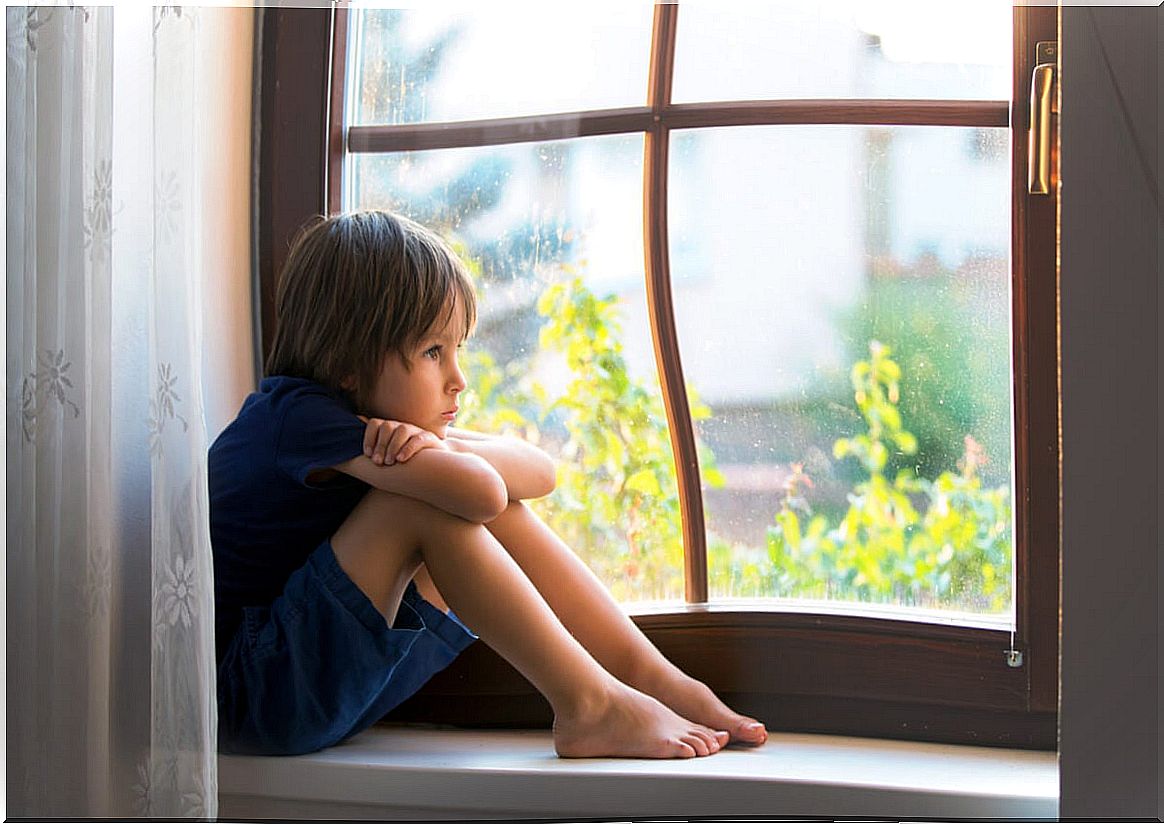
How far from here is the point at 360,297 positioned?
1.28 m

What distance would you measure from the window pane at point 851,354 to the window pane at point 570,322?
69mm

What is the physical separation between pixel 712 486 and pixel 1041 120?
59cm

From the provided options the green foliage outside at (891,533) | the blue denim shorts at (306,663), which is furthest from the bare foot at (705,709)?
the blue denim shorts at (306,663)

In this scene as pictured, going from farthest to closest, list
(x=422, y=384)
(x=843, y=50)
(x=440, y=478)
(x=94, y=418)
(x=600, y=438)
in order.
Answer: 1. (x=600, y=438)
2. (x=843, y=50)
3. (x=422, y=384)
4. (x=440, y=478)
5. (x=94, y=418)

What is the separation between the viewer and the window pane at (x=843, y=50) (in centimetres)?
136

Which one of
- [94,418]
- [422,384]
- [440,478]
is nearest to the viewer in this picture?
[94,418]

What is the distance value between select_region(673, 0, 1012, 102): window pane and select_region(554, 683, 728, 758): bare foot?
0.77 m

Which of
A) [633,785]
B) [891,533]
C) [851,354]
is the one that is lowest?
[633,785]

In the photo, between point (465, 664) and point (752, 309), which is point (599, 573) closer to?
point (465, 664)

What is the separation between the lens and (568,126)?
1.47 m

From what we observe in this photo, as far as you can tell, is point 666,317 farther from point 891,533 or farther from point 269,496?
point 269,496

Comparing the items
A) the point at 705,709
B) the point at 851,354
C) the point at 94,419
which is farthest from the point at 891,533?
the point at 94,419

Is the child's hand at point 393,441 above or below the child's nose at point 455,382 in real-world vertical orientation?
below

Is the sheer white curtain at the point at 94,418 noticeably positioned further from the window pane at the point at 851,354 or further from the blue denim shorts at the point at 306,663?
the window pane at the point at 851,354
